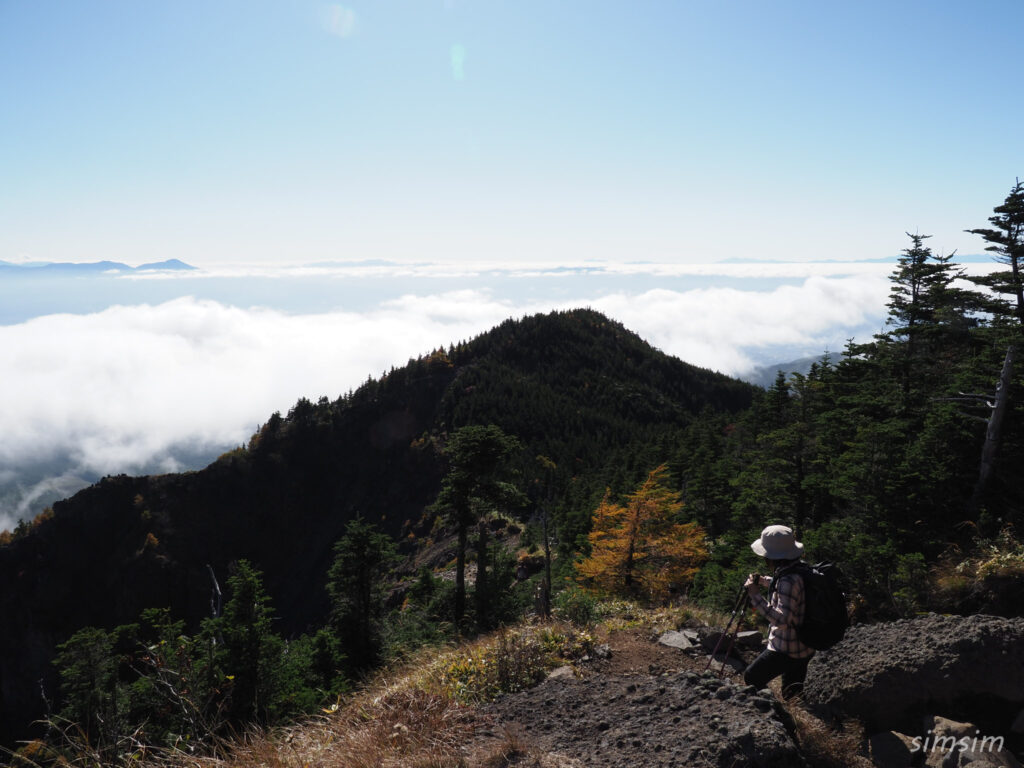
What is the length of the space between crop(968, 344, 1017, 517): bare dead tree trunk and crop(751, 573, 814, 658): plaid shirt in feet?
36.1

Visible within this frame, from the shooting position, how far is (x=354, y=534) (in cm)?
2578

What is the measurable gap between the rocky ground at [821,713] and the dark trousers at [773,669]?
325mm

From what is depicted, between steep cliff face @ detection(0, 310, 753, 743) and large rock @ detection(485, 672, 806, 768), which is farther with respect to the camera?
steep cliff face @ detection(0, 310, 753, 743)

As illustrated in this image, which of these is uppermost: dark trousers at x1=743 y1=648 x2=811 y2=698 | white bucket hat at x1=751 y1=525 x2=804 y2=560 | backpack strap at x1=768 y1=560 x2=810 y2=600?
white bucket hat at x1=751 y1=525 x2=804 y2=560

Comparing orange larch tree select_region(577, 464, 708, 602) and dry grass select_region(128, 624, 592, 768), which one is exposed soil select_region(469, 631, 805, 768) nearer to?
dry grass select_region(128, 624, 592, 768)

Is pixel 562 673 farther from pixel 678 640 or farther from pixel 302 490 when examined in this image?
pixel 302 490

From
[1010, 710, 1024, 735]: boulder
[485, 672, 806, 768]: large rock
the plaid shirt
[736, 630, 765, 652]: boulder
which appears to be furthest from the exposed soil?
[1010, 710, 1024, 735]: boulder

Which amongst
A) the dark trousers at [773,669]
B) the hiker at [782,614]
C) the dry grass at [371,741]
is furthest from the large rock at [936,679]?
the dry grass at [371,741]

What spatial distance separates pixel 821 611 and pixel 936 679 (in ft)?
4.80

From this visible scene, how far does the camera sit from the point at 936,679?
16.8ft

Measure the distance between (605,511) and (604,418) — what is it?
8569cm

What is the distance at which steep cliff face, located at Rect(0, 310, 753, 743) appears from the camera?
3462 inches

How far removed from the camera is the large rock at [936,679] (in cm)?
495

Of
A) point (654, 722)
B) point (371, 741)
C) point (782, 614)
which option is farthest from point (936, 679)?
point (371, 741)
